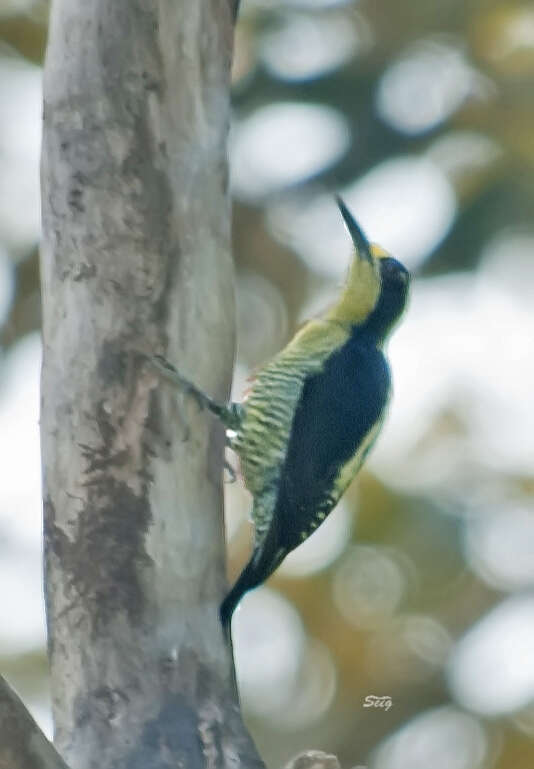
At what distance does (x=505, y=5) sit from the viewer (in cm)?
706

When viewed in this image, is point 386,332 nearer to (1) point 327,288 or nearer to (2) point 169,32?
(2) point 169,32

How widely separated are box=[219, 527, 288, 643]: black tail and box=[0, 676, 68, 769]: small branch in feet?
3.19

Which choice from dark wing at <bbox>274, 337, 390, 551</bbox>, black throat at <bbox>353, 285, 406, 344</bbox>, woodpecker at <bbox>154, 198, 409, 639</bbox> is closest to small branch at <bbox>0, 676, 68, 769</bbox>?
woodpecker at <bbox>154, 198, 409, 639</bbox>

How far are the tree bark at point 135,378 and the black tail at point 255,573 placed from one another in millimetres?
26

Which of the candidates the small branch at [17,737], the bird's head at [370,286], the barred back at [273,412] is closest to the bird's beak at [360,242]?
the bird's head at [370,286]

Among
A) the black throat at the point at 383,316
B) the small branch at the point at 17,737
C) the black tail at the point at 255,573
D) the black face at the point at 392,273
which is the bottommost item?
the black tail at the point at 255,573

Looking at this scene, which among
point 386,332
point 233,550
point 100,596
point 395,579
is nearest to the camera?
point 100,596

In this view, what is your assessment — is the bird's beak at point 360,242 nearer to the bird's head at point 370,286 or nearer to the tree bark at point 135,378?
the bird's head at point 370,286

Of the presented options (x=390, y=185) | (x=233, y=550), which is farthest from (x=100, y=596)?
(x=390, y=185)

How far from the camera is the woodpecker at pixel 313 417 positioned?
3934mm

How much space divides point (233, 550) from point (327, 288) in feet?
4.48

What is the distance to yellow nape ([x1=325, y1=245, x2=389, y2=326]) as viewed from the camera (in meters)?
4.41

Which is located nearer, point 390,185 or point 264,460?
point 264,460

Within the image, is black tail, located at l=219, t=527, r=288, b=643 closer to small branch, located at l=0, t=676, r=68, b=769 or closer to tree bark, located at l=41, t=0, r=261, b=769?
tree bark, located at l=41, t=0, r=261, b=769
